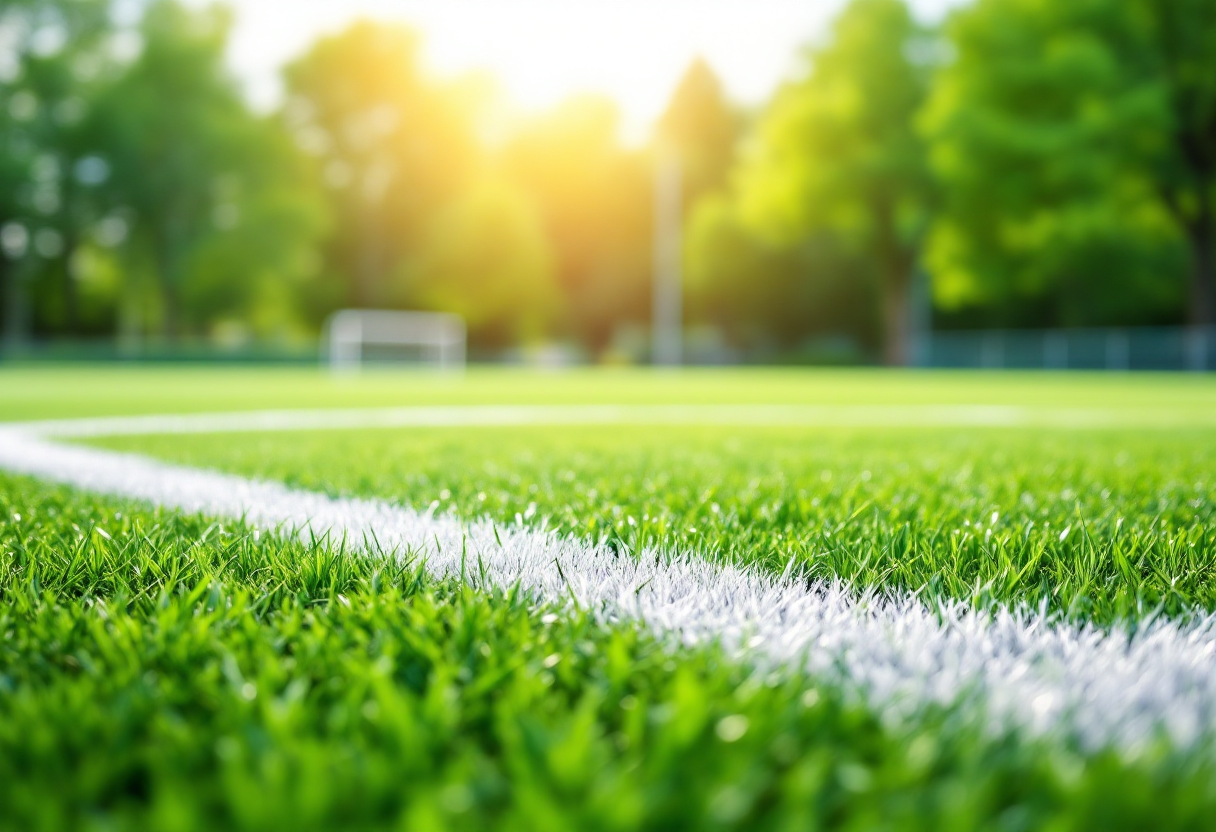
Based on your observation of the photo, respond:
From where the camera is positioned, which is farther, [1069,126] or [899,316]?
[899,316]

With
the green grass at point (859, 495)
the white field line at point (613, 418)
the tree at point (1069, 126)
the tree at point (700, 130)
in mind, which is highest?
the tree at point (700, 130)

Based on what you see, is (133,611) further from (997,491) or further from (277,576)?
(997,491)

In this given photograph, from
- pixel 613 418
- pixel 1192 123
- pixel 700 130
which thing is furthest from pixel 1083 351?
pixel 700 130

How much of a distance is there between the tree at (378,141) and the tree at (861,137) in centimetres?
1495

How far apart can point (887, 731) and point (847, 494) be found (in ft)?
6.55

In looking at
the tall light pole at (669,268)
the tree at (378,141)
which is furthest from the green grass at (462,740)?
the tree at (378,141)

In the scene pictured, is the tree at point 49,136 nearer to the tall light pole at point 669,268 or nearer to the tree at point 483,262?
the tree at point 483,262

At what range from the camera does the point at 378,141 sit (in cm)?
4275

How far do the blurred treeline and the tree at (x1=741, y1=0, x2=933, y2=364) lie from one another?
0.09m

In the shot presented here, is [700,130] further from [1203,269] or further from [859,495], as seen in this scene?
[859,495]

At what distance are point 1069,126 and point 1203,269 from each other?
5.53 metres

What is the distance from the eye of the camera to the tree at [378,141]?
41.6 m

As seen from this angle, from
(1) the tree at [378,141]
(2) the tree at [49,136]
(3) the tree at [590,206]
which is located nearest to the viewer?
(2) the tree at [49,136]

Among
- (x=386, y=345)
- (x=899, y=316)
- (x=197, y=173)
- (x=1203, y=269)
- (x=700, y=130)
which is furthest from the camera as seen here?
(x=700, y=130)
